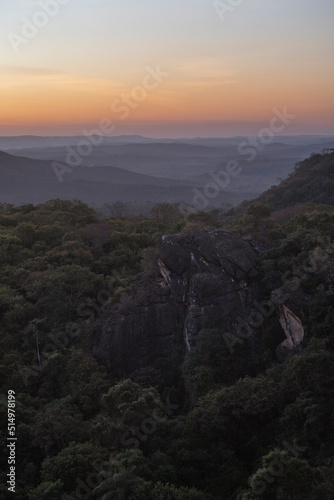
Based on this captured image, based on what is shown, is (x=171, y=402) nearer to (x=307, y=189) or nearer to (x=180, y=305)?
(x=180, y=305)

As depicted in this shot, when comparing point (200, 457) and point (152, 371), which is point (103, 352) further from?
point (200, 457)

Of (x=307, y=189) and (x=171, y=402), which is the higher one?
(x=307, y=189)

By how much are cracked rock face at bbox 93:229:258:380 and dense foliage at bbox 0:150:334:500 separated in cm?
86

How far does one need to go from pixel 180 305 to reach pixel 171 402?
4421mm

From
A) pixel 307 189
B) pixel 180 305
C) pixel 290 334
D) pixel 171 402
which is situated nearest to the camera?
pixel 290 334

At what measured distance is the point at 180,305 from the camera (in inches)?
854

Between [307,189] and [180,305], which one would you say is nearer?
[180,305]

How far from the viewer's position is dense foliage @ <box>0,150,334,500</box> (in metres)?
12.9

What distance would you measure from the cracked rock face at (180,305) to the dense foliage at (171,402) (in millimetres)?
865

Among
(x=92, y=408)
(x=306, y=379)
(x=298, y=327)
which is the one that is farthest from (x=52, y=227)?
(x=306, y=379)

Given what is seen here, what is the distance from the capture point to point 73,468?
13.3 metres

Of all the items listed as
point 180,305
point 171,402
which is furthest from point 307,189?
point 171,402

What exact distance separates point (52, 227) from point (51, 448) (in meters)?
20.1

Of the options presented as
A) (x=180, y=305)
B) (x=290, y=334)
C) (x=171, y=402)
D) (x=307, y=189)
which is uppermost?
(x=307, y=189)
